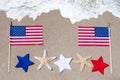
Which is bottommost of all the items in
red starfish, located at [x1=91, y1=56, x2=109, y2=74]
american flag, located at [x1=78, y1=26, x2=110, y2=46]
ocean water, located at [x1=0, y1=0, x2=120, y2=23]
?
red starfish, located at [x1=91, y1=56, x2=109, y2=74]

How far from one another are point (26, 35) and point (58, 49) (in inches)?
40.4

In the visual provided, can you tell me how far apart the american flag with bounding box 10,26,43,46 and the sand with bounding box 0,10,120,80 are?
12 centimetres

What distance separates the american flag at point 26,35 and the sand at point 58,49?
121mm

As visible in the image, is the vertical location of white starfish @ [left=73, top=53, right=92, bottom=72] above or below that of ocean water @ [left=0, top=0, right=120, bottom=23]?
below

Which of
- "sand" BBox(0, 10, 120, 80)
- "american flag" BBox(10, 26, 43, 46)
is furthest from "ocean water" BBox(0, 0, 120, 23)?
"american flag" BBox(10, 26, 43, 46)

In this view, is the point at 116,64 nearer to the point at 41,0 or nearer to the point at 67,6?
the point at 67,6

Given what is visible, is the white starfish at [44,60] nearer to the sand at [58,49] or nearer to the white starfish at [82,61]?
the sand at [58,49]

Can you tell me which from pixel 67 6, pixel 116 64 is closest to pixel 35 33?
pixel 67 6

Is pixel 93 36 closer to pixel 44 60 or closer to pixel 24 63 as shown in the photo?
pixel 44 60

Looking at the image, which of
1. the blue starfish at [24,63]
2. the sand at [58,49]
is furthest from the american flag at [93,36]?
the blue starfish at [24,63]

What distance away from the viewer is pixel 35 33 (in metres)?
9.80

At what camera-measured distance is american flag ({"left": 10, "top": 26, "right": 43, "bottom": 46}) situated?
9.76 meters

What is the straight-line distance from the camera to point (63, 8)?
10008 millimetres

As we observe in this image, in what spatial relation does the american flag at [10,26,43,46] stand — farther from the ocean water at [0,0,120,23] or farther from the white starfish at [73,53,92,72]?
the white starfish at [73,53,92,72]
